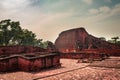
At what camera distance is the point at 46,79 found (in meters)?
6.74

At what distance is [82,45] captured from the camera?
34.0 metres

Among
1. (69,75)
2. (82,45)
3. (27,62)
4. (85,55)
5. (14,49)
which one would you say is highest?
(82,45)

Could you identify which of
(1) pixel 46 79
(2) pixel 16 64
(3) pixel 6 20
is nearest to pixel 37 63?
(2) pixel 16 64

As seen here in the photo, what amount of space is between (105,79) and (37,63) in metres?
5.03

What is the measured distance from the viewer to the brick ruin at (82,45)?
20.8 m

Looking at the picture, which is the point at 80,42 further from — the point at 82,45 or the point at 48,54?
the point at 48,54

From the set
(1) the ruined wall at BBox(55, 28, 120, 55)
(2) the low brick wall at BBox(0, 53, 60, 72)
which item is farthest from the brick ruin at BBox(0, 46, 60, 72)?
(1) the ruined wall at BBox(55, 28, 120, 55)

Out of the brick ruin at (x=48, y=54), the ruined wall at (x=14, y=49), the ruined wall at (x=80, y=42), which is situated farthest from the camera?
the ruined wall at (x=80, y=42)

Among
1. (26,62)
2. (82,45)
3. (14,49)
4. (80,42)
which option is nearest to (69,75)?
(26,62)

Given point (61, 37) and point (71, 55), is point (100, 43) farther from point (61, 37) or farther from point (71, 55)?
point (61, 37)

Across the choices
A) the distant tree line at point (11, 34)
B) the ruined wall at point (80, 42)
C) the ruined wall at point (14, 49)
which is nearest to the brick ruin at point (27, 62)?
the ruined wall at point (14, 49)

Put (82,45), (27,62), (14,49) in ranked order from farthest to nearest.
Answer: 1. (82,45)
2. (14,49)
3. (27,62)

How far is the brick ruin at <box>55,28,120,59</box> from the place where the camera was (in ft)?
68.3

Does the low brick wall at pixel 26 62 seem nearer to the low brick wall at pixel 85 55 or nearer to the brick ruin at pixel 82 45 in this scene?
the low brick wall at pixel 85 55
